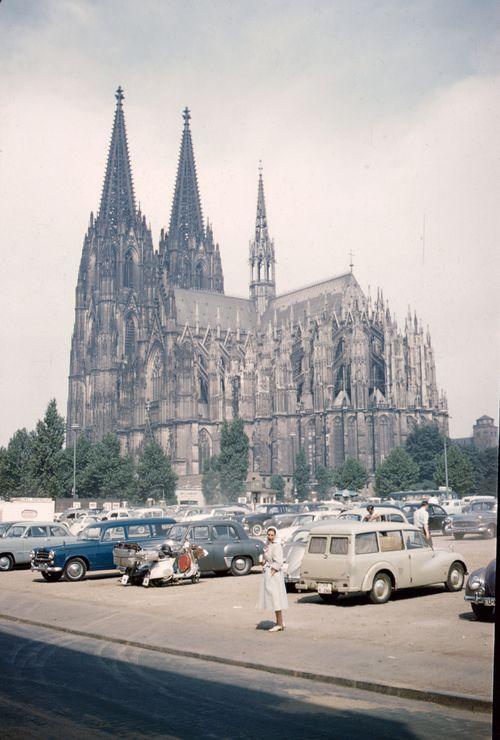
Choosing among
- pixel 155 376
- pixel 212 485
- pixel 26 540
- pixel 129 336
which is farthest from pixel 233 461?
pixel 26 540

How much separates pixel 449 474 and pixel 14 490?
4169 centimetres

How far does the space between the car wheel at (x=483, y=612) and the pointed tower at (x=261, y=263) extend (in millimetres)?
120938

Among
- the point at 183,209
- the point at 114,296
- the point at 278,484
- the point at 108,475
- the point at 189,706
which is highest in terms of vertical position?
the point at 183,209

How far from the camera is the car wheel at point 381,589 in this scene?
1531cm

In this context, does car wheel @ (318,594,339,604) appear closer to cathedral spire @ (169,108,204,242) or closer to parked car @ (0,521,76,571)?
parked car @ (0,521,76,571)

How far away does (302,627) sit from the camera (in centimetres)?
1327

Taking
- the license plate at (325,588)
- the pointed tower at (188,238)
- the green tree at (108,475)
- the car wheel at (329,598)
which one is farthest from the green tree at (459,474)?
the license plate at (325,588)

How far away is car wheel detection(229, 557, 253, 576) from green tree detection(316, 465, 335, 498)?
2887 inches

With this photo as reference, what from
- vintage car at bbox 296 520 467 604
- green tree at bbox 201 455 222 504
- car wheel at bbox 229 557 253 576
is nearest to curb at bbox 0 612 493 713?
vintage car at bbox 296 520 467 604

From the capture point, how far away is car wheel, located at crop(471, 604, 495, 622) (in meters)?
13.0

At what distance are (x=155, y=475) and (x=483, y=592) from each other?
86.5 metres

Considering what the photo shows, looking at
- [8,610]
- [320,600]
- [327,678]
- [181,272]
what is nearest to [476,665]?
[327,678]

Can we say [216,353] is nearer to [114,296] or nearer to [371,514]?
[114,296]

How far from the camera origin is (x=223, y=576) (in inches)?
872
